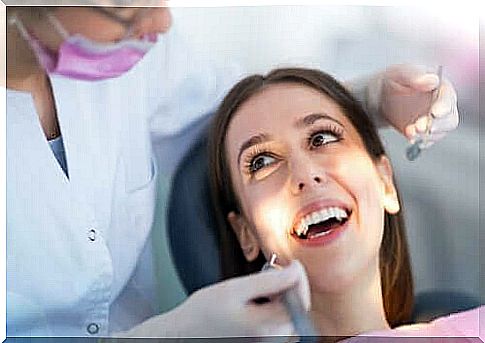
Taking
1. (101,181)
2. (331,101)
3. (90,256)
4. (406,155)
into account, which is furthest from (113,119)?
(406,155)

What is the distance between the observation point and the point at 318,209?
0.99m

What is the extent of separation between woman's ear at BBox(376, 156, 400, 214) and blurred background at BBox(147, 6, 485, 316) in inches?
0.4

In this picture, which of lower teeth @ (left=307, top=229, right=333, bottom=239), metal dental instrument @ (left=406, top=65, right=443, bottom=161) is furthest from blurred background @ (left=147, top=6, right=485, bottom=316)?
lower teeth @ (left=307, top=229, right=333, bottom=239)

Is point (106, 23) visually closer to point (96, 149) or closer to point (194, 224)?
point (96, 149)

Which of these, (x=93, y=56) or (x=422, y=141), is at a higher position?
(x=93, y=56)

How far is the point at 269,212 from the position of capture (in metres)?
1.00

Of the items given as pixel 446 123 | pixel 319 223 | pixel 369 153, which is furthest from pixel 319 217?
pixel 446 123

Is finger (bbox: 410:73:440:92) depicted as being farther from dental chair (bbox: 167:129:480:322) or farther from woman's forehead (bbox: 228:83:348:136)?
dental chair (bbox: 167:129:480:322)

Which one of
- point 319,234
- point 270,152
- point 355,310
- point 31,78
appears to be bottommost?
point 355,310

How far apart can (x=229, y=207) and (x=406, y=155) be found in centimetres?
24

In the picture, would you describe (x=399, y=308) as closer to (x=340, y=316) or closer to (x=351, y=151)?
(x=340, y=316)

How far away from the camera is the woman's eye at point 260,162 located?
3.29 feet

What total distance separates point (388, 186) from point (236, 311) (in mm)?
258

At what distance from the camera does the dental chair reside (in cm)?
100
